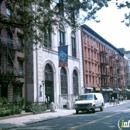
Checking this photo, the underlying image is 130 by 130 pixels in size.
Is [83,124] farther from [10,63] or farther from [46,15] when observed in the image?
[10,63]

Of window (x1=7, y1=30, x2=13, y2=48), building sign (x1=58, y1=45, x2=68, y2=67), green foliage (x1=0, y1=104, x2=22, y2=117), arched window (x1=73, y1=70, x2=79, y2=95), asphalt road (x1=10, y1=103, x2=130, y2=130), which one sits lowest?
asphalt road (x1=10, y1=103, x2=130, y2=130)

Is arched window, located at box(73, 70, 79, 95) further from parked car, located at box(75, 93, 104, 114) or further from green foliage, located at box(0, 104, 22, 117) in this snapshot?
green foliage, located at box(0, 104, 22, 117)

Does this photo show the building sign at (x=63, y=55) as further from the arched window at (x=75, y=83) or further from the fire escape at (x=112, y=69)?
the fire escape at (x=112, y=69)

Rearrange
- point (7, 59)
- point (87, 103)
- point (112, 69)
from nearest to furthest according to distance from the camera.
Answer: point (87, 103) → point (7, 59) → point (112, 69)

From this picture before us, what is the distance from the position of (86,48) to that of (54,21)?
30755 millimetres

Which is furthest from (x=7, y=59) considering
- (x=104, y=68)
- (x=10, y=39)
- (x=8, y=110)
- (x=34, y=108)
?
(x=104, y=68)

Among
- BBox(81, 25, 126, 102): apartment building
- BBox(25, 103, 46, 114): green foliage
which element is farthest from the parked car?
BBox(81, 25, 126, 102): apartment building

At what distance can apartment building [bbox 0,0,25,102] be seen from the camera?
24.5 metres

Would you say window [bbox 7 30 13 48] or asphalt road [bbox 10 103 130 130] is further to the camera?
window [bbox 7 30 13 48]

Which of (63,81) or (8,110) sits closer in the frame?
(8,110)

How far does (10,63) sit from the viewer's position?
85.6 ft

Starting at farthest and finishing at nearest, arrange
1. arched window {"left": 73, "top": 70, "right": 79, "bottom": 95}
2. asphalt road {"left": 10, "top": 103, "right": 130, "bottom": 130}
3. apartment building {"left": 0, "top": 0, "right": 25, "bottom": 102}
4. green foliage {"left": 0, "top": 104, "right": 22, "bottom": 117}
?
1. arched window {"left": 73, "top": 70, "right": 79, "bottom": 95}
2. apartment building {"left": 0, "top": 0, "right": 25, "bottom": 102}
3. green foliage {"left": 0, "top": 104, "right": 22, "bottom": 117}
4. asphalt road {"left": 10, "top": 103, "right": 130, "bottom": 130}

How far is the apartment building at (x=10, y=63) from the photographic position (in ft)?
80.4

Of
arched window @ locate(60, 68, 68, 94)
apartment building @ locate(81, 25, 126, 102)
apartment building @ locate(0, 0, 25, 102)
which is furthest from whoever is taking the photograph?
apartment building @ locate(81, 25, 126, 102)
